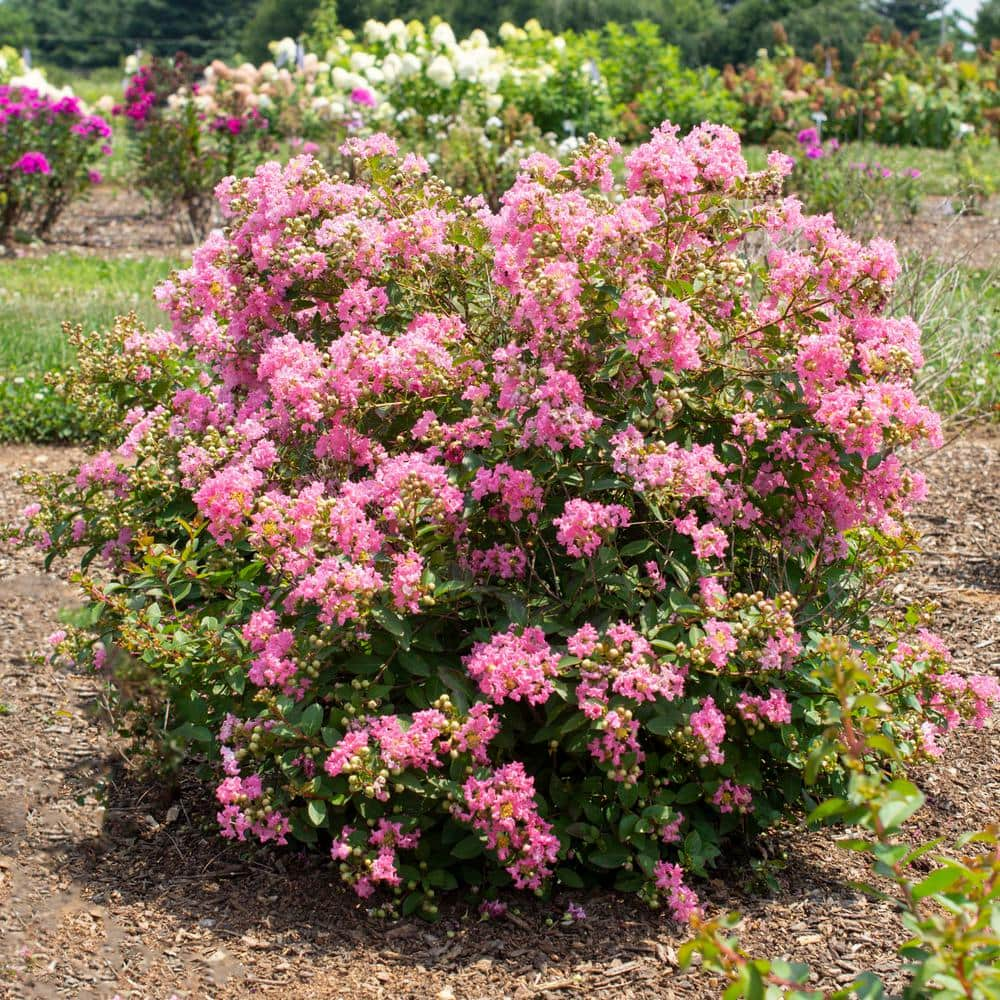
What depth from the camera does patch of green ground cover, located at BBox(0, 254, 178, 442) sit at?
6.03 m

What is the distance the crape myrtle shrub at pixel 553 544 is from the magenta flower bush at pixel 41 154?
8.64m

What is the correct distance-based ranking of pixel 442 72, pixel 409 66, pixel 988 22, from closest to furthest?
pixel 442 72 → pixel 409 66 → pixel 988 22

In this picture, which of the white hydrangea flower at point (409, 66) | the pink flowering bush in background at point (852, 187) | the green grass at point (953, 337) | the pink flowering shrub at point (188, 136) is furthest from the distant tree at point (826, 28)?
the green grass at point (953, 337)

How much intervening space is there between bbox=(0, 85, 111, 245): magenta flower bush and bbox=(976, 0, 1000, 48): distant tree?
26.2 m

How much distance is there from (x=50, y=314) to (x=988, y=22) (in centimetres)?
3076

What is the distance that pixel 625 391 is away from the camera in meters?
2.60

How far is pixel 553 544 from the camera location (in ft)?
9.04

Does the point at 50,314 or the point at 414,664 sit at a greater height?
the point at 414,664

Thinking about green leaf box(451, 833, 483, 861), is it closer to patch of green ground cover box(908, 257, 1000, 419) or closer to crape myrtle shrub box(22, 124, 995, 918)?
crape myrtle shrub box(22, 124, 995, 918)

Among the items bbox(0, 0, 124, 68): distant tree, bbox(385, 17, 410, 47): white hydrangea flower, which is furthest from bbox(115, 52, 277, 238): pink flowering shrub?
bbox(0, 0, 124, 68): distant tree

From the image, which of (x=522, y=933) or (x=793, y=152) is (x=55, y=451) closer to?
(x=522, y=933)

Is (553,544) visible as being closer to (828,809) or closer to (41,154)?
(828,809)

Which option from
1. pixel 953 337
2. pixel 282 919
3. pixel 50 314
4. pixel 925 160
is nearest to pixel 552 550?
pixel 282 919

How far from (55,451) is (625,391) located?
3997 mm
